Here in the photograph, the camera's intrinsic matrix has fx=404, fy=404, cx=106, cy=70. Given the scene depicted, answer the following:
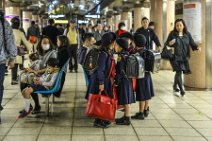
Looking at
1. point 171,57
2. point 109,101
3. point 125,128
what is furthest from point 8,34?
point 171,57

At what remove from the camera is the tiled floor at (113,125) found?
18.8 feet

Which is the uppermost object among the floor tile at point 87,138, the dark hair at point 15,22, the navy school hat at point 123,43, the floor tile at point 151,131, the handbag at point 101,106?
the dark hair at point 15,22

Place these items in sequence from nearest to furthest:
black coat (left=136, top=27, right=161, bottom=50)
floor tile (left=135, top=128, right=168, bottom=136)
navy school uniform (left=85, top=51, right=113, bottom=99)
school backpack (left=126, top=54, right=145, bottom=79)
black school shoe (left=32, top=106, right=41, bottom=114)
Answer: floor tile (left=135, top=128, right=168, bottom=136)
navy school uniform (left=85, top=51, right=113, bottom=99)
school backpack (left=126, top=54, right=145, bottom=79)
black school shoe (left=32, top=106, right=41, bottom=114)
black coat (left=136, top=27, right=161, bottom=50)

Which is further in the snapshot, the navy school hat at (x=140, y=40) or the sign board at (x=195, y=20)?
the sign board at (x=195, y=20)

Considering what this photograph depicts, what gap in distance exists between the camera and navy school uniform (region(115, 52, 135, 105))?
20.6 feet

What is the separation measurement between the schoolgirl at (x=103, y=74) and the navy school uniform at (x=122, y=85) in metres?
0.20

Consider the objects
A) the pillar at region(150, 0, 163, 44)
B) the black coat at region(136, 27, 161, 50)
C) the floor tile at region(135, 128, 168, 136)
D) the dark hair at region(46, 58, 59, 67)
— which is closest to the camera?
the floor tile at region(135, 128, 168, 136)

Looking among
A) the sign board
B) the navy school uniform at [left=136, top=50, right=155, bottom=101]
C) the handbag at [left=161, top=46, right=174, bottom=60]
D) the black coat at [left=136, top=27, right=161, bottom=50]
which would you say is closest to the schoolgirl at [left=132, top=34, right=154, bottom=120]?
the navy school uniform at [left=136, top=50, right=155, bottom=101]

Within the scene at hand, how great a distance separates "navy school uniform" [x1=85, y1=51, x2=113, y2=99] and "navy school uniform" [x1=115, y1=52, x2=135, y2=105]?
0.20m

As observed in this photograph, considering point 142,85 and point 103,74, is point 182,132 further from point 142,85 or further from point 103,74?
point 103,74

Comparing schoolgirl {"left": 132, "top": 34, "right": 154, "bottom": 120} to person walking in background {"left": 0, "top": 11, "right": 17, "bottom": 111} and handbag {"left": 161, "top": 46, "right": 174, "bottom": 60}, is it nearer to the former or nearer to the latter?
person walking in background {"left": 0, "top": 11, "right": 17, "bottom": 111}

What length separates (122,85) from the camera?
6348mm

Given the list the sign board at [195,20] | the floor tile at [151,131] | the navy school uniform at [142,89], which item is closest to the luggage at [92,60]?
the navy school uniform at [142,89]

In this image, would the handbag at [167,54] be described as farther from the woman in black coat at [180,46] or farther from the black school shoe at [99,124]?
the black school shoe at [99,124]
